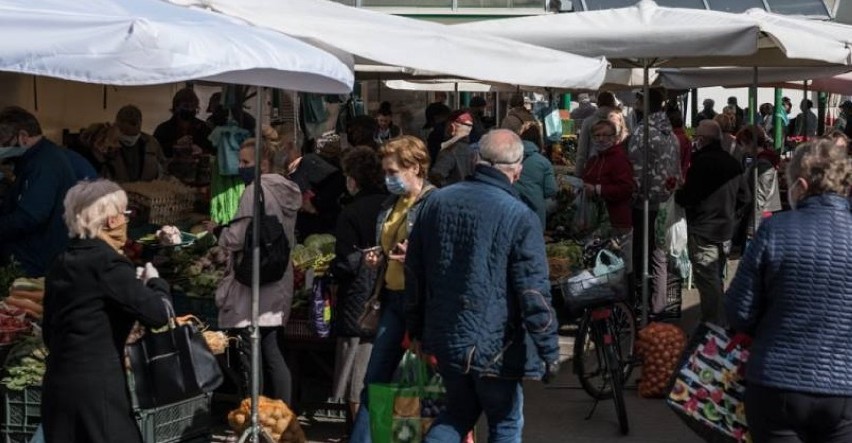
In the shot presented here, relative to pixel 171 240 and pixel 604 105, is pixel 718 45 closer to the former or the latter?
pixel 171 240

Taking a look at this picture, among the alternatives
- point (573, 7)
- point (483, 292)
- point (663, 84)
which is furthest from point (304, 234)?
point (573, 7)

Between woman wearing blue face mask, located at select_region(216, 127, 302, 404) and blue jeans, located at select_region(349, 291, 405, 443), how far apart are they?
1.12 metres

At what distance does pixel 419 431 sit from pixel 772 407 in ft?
5.68

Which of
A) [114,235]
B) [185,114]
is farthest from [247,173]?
[185,114]

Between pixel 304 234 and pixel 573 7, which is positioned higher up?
pixel 573 7

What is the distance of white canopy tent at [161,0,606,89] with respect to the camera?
7.05m

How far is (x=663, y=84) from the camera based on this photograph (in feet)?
52.1

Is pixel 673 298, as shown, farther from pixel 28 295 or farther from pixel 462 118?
pixel 28 295

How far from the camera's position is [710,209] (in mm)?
10945

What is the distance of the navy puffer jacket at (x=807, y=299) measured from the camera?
508 centimetres

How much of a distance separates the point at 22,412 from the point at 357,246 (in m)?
1.84

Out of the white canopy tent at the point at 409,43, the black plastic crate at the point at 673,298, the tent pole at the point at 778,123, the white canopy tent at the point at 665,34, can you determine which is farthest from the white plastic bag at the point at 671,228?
the tent pole at the point at 778,123

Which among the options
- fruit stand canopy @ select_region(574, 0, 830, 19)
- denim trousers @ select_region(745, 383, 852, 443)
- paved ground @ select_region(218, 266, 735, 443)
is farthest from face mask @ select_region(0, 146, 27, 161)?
fruit stand canopy @ select_region(574, 0, 830, 19)

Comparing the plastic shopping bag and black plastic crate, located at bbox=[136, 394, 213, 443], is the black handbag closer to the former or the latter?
black plastic crate, located at bbox=[136, 394, 213, 443]
